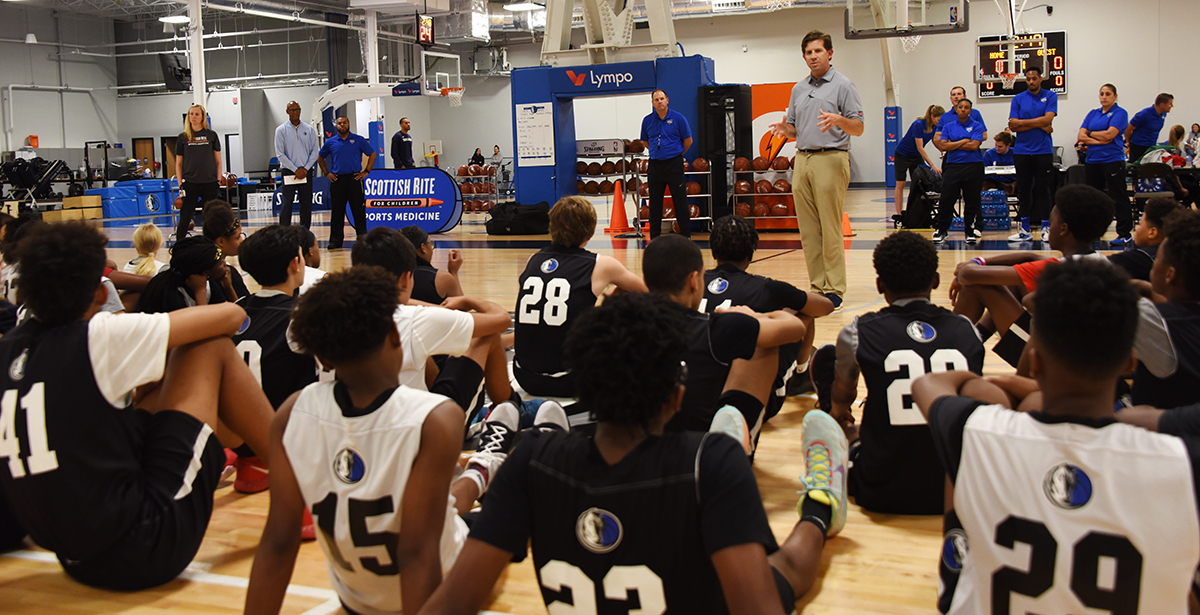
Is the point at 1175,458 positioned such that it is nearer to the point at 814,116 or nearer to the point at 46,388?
the point at 46,388

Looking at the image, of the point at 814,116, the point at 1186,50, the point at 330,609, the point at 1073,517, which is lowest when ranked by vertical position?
the point at 330,609

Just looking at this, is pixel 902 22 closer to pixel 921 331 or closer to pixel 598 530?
pixel 921 331

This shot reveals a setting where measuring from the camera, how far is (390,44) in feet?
76.4

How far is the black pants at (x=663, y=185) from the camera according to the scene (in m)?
10.7

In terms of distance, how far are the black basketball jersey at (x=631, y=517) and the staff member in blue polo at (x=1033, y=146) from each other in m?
9.65

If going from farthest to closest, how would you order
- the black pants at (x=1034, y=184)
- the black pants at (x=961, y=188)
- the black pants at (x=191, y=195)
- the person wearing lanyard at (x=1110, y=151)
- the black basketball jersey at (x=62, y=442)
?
1. the black pants at (x=961, y=188)
2. the black pants at (x=1034, y=184)
3. the black pants at (x=191, y=195)
4. the person wearing lanyard at (x=1110, y=151)
5. the black basketball jersey at (x=62, y=442)

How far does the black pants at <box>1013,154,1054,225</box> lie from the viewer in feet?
34.3

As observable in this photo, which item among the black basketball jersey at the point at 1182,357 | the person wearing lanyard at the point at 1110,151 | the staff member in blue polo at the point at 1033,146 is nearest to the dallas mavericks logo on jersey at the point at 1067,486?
the black basketball jersey at the point at 1182,357

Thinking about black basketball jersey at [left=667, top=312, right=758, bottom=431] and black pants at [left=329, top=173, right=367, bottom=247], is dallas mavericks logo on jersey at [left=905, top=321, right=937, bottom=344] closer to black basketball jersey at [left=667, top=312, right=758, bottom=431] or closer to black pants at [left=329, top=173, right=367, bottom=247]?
black basketball jersey at [left=667, top=312, right=758, bottom=431]

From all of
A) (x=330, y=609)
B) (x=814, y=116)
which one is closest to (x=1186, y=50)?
(x=814, y=116)

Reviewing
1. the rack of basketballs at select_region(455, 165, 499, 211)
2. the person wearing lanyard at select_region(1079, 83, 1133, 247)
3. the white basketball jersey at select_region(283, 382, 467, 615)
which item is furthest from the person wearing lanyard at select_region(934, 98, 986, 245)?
the rack of basketballs at select_region(455, 165, 499, 211)

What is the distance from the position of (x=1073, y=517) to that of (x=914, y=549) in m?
1.18

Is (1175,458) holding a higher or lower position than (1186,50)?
lower

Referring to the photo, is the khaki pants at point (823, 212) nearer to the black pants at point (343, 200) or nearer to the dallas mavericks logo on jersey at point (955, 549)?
the dallas mavericks logo on jersey at point (955, 549)
